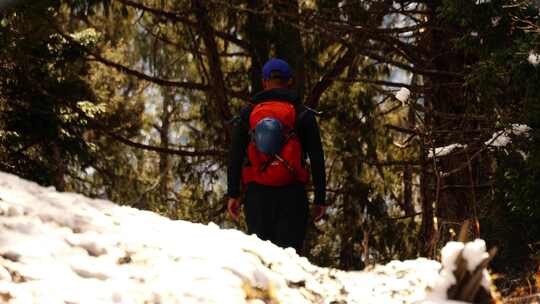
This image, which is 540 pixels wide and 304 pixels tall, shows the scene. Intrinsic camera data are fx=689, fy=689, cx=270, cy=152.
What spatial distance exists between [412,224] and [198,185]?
13.3ft

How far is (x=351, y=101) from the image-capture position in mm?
12250

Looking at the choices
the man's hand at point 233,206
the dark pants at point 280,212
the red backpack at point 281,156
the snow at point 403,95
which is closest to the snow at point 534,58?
the snow at point 403,95

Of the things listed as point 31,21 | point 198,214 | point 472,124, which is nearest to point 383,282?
point 472,124

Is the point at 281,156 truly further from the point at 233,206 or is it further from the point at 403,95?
the point at 403,95

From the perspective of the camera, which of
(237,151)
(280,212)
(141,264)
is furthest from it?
(237,151)

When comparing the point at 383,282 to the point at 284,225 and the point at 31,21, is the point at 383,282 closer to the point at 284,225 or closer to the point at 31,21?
the point at 284,225

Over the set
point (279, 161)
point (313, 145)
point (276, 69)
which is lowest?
point (279, 161)

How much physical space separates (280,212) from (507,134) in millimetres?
1707

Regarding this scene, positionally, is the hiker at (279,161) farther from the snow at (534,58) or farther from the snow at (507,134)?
the snow at (534,58)

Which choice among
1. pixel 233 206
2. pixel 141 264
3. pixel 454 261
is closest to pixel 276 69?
pixel 233 206

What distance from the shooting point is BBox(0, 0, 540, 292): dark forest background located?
4934mm

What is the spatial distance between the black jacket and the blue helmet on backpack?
0.25 metres

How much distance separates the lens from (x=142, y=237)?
3.01 metres

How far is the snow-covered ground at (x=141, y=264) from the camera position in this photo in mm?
2344
